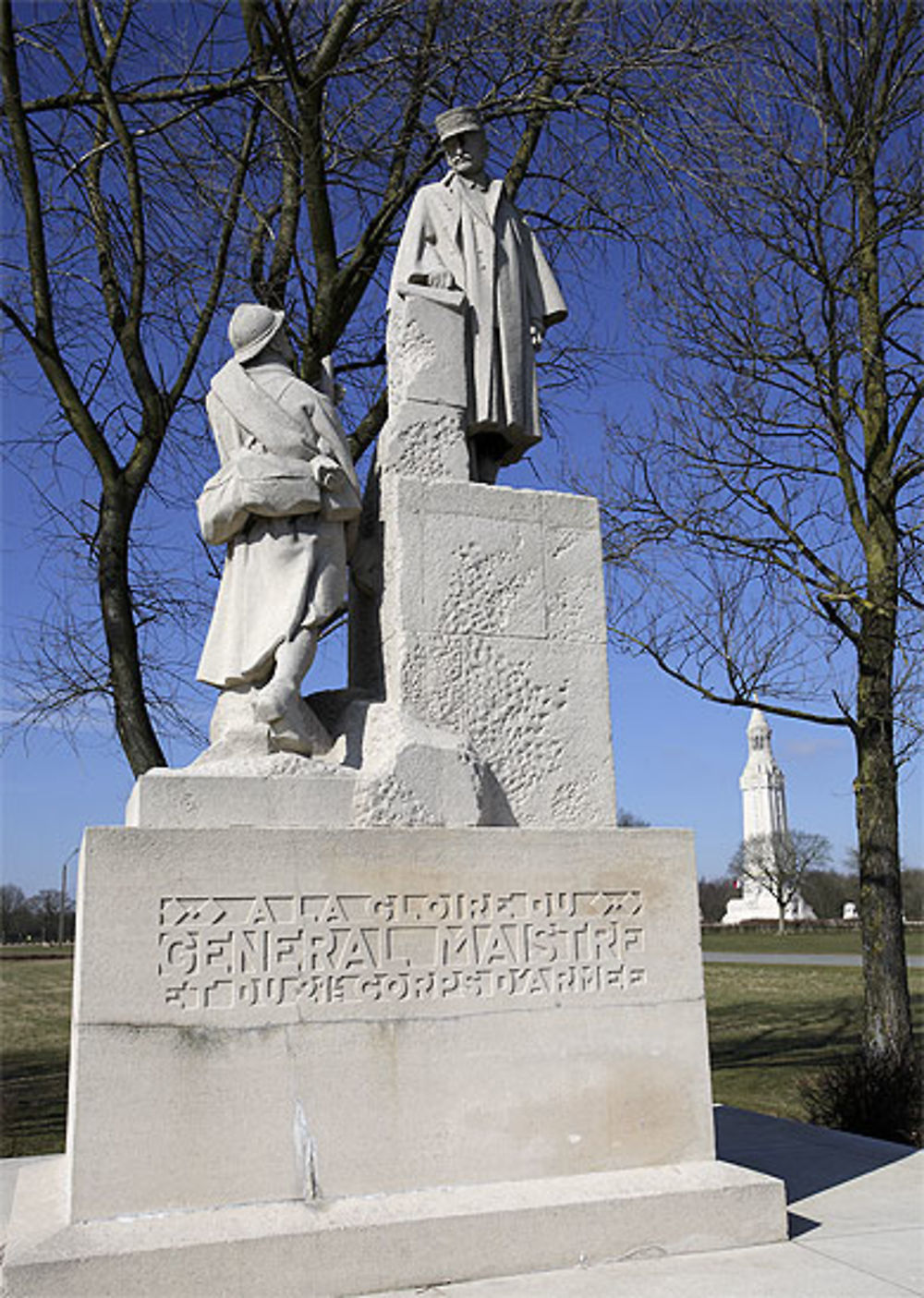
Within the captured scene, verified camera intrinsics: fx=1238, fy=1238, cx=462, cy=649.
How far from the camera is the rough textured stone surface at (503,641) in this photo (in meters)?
5.34

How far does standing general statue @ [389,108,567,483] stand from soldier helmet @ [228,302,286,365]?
587 millimetres

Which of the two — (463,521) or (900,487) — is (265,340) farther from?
(900,487)

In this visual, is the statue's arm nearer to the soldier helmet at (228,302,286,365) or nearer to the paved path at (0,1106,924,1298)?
the soldier helmet at (228,302,286,365)

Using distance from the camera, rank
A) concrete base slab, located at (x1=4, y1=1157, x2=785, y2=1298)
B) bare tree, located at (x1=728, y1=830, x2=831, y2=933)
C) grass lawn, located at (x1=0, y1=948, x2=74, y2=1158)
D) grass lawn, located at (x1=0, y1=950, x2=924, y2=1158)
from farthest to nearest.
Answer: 1. bare tree, located at (x1=728, y1=830, x2=831, y2=933)
2. grass lawn, located at (x1=0, y1=950, x2=924, y2=1158)
3. grass lawn, located at (x1=0, y1=948, x2=74, y2=1158)
4. concrete base slab, located at (x1=4, y1=1157, x2=785, y2=1298)

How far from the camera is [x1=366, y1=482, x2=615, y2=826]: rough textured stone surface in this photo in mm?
5336

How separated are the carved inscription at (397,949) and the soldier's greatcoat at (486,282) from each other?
233cm

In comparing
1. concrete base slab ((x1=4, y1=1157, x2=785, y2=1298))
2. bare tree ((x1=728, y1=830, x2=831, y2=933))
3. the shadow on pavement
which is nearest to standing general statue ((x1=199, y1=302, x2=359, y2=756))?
concrete base slab ((x1=4, y1=1157, x2=785, y2=1298))

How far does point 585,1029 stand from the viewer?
4.92m

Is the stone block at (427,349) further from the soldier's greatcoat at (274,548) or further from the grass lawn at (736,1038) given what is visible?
the grass lawn at (736,1038)

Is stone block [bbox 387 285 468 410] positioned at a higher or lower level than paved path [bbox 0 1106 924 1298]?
higher

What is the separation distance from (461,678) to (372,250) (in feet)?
19.6

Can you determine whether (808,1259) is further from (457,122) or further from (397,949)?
(457,122)

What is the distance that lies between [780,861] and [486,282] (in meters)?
73.5

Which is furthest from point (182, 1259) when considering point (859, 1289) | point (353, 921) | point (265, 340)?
point (265, 340)
